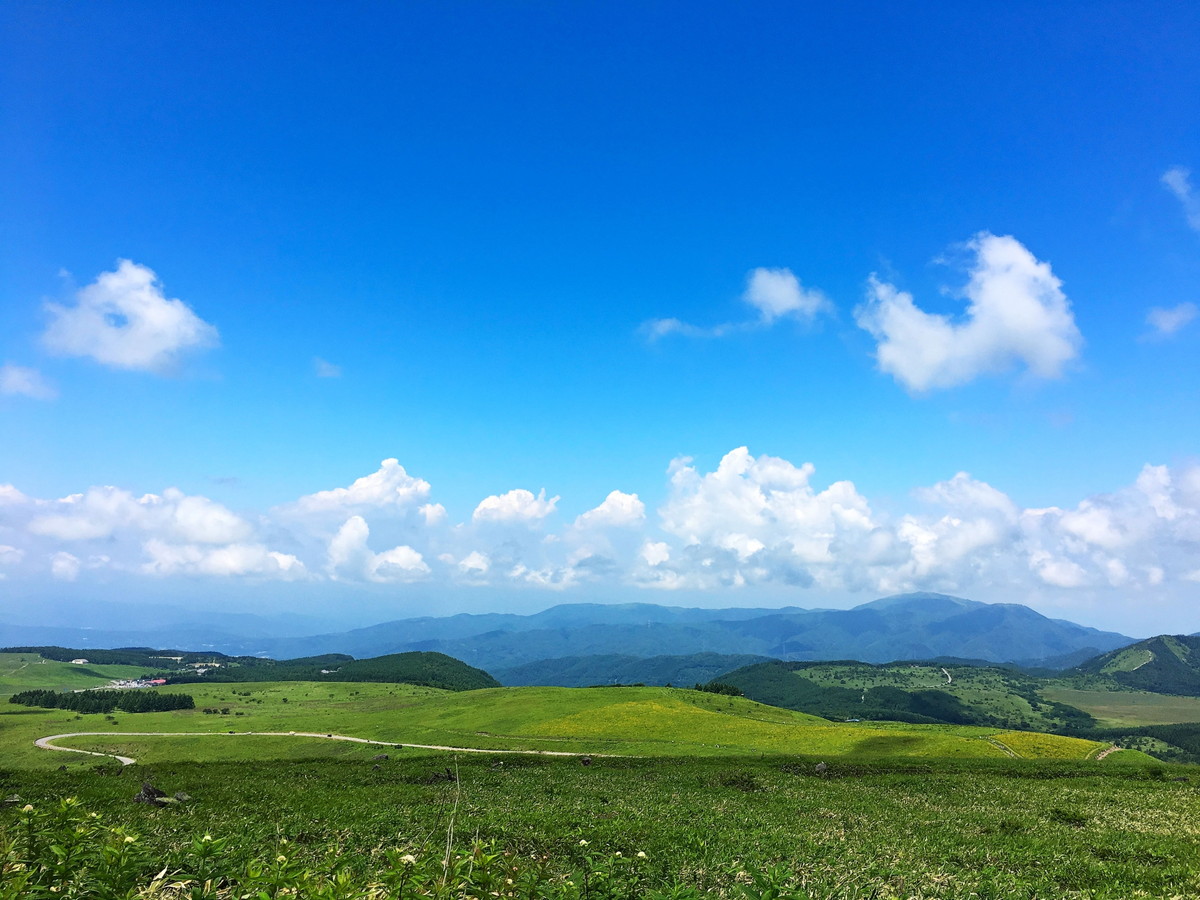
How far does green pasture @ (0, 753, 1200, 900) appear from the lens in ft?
23.9

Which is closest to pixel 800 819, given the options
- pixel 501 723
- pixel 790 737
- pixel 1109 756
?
pixel 790 737

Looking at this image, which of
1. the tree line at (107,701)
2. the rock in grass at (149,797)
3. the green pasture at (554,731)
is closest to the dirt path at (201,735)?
the green pasture at (554,731)

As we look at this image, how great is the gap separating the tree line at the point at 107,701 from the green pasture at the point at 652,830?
13311 cm

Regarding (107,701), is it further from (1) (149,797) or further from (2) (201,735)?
(1) (149,797)

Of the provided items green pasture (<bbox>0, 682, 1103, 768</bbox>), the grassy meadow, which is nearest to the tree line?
green pasture (<bbox>0, 682, 1103, 768</bbox>)

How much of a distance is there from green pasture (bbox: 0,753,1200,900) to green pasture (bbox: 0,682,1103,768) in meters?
21.4

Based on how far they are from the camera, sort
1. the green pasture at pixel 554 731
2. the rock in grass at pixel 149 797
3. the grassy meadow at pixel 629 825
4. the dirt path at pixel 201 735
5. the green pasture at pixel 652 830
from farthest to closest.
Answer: the dirt path at pixel 201 735 < the green pasture at pixel 554 731 < the rock in grass at pixel 149 797 < the green pasture at pixel 652 830 < the grassy meadow at pixel 629 825

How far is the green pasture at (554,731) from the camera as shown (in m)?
64.6

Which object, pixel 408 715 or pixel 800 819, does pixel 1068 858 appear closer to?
pixel 800 819

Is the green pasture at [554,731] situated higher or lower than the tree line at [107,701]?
higher

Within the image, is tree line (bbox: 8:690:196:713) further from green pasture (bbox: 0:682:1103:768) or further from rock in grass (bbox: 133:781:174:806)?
rock in grass (bbox: 133:781:174:806)

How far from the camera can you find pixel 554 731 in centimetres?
7819

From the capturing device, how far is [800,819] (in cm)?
2414

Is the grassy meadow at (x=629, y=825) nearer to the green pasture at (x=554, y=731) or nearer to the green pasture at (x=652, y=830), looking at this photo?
the green pasture at (x=652, y=830)
